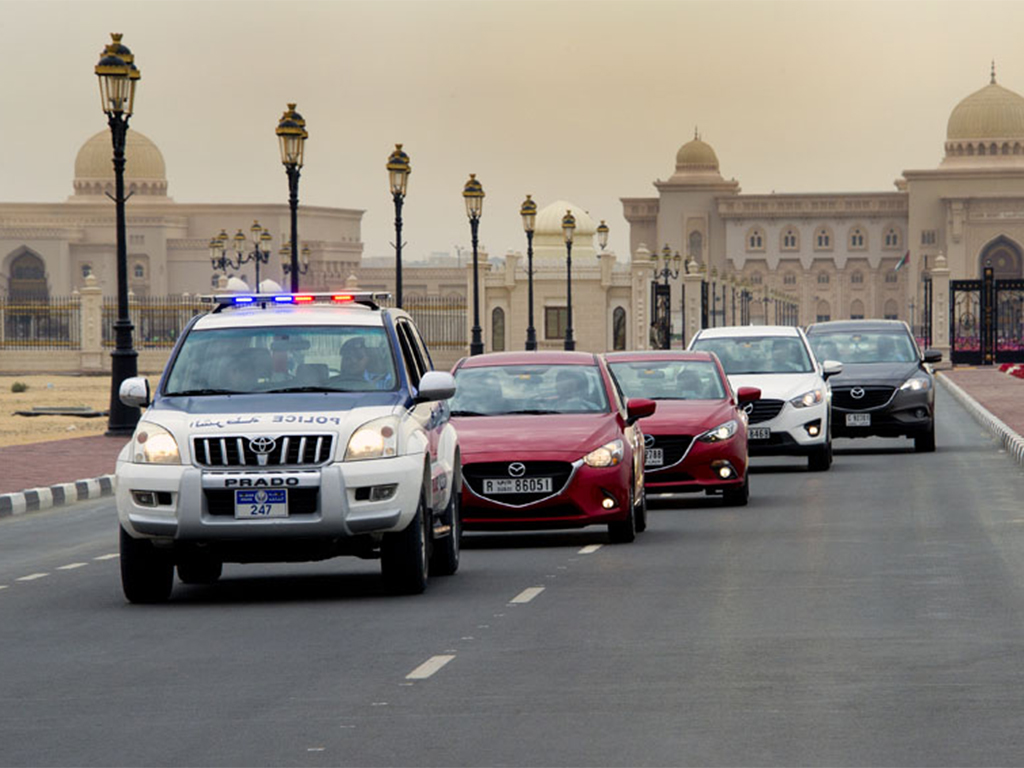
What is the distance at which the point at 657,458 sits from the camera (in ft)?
56.9

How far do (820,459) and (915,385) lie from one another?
2936 millimetres

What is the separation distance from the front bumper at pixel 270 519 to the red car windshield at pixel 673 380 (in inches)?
311

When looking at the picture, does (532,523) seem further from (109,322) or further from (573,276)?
(573,276)

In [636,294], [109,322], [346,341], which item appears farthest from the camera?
[636,294]

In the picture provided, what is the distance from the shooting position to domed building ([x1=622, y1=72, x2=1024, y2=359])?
156 metres

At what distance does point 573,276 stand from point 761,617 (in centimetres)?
7041

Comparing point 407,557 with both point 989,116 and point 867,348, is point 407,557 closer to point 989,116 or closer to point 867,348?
point 867,348

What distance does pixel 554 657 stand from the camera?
29.5 feet

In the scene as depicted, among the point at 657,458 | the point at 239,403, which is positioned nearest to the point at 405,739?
the point at 239,403

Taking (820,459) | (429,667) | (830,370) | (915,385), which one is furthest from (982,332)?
(429,667)

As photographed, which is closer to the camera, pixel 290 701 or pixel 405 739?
pixel 405 739

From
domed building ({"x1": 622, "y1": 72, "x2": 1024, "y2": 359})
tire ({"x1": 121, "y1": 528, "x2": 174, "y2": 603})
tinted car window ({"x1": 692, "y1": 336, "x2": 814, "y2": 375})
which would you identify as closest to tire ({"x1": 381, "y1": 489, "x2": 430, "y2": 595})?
tire ({"x1": 121, "y1": 528, "x2": 174, "y2": 603})

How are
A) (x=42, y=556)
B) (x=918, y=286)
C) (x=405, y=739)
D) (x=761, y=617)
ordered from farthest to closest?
(x=918, y=286), (x=42, y=556), (x=761, y=617), (x=405, y=739)

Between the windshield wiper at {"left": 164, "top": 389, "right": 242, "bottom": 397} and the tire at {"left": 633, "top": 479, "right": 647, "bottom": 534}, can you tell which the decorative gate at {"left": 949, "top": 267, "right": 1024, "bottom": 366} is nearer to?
the tire at {"left": 633, "top": 479, "right": 647, "bottom": 534}
